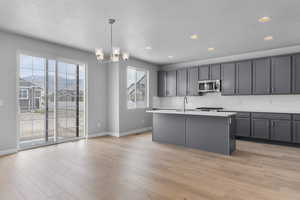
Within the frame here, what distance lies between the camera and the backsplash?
5031 millimetres

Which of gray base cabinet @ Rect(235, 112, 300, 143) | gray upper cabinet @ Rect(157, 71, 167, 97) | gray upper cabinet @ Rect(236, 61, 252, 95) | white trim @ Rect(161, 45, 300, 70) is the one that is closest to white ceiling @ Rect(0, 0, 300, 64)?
white trim @ Rect(161, 45, 300, 70)

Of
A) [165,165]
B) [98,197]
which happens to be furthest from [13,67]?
[165,165]

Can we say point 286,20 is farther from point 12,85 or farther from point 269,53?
point 12,85

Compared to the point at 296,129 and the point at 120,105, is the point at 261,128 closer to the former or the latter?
the point at 296,129

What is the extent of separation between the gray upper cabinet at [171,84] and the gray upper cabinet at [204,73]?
108cm

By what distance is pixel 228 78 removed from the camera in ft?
18.7

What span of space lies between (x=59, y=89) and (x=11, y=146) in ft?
5.75

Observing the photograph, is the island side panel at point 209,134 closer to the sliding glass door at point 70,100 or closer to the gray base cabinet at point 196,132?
the gray base cabinet at point 196,132

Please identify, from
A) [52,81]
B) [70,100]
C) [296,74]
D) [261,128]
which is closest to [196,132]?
[261,128]

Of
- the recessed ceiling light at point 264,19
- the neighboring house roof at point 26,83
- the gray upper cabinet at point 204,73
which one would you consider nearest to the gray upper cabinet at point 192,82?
the gray upper cabinet at point 204,73

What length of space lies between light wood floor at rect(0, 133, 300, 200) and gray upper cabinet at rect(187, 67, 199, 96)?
265cm

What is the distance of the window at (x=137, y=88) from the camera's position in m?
6.43

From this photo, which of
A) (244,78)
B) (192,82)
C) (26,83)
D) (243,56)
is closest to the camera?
(26,83)

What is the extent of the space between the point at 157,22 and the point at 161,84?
4.09m
